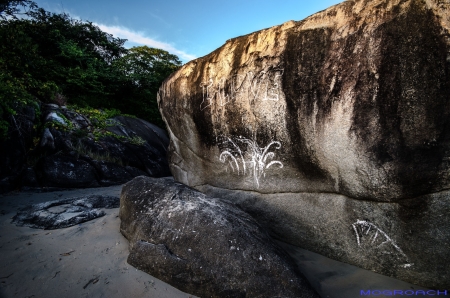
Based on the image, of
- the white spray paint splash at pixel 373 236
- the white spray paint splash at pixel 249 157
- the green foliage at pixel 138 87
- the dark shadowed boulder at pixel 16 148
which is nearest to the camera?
the white spray paint splash at pixel 373 236

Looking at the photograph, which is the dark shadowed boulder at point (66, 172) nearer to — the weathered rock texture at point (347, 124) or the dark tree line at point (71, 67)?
the dark tree line at point (71, 67)

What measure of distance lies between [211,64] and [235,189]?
2.21 m

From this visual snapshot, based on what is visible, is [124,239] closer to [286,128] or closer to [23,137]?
[286,128]

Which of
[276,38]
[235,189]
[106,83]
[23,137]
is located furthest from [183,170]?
[106,83]

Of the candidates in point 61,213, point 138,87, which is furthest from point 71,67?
point 61,213

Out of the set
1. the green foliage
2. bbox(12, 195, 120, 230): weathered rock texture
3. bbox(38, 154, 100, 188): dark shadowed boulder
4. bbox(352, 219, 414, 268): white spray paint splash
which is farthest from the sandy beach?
the green foliage

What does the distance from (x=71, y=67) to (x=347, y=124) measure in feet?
41.3

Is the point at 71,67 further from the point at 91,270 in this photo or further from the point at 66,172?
the point at 91,270

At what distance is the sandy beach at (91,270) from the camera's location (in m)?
2.17

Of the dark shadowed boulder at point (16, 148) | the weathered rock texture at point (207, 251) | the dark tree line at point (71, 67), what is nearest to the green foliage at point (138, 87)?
the dark tree line at point (71, 67)

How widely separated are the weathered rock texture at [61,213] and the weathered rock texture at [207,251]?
118cm

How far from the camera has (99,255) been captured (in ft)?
8.89

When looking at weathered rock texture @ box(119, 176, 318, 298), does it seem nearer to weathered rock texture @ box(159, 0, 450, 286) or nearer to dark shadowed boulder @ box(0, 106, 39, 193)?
weathered rock texture @ box(159, 0, 450, 286)

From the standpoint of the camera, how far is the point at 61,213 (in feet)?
12.0
